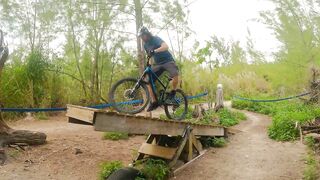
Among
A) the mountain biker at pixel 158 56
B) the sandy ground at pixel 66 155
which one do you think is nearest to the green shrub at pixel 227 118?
the sandy ground at pixel 66 155

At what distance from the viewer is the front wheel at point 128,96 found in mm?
6547

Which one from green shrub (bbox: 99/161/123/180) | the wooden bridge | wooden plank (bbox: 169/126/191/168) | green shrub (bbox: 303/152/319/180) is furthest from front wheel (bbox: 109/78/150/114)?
green shrub (bbox: 303/152/319/180)

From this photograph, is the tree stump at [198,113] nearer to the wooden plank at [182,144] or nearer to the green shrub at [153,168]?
the wooden plank at [182,144]

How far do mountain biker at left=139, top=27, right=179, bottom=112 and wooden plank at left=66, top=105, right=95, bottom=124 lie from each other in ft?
6.19

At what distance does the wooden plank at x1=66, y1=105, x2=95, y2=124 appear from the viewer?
210 inches

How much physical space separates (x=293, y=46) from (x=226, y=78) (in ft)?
24.5

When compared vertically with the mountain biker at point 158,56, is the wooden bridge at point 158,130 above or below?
below

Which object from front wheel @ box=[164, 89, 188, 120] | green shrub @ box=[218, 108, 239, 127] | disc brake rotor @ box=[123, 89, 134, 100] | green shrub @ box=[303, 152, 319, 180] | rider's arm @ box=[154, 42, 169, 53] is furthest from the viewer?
green shrub @ box=[218, 108, 239, 127]

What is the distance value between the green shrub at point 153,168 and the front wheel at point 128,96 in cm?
140

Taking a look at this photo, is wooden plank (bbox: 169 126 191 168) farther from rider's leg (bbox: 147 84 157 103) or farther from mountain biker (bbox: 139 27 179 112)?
rider's leg (bbox: 147 84 157 103)

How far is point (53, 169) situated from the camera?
302 inches

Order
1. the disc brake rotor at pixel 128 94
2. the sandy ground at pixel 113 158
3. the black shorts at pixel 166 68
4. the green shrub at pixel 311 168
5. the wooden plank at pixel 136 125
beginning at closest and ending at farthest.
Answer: the wooden plank at pixel 136 125 → the disc brake rotor at pixel 128 94 → the green shrub at pixel 311 168 → the black shorts at pixel 166 68 → the sandy ground at pixel 113 158

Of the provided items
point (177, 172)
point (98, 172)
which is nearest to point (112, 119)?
point (98, 172)

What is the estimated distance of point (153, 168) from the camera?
758cm
